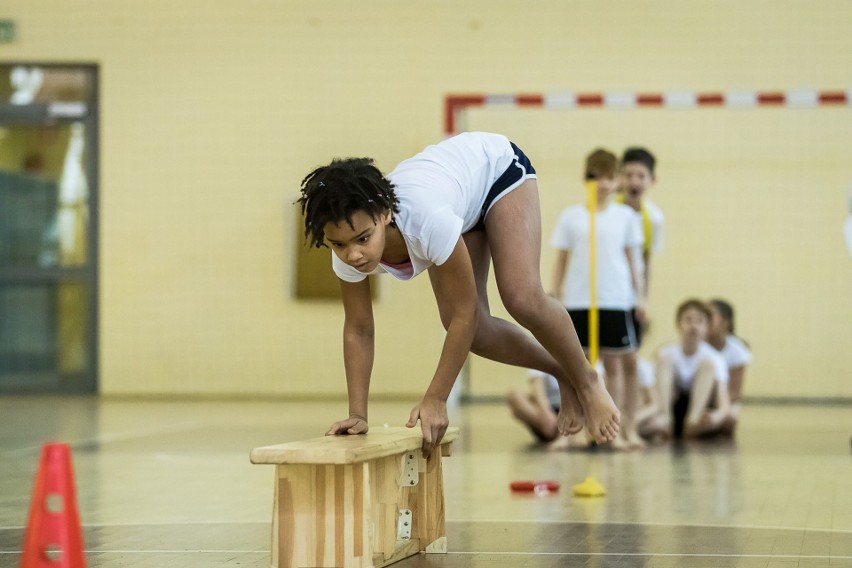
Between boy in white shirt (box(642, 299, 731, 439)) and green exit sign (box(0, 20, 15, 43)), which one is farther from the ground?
green exit sign (box(0, 20, 15, 43))

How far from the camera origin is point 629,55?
10.1 metres

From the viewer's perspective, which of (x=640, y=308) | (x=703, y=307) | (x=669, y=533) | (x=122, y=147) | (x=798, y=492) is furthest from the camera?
(x=122, y=147)

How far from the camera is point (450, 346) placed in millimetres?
3205

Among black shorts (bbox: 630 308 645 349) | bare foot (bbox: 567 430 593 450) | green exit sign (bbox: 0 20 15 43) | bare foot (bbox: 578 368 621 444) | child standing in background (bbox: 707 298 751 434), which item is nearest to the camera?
bare foot (bbox: 578 368 621 444)

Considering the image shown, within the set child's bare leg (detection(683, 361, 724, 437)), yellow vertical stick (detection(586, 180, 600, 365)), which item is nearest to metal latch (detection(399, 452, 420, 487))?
yellow vertical stick (detection(586, 180, 600, 365))

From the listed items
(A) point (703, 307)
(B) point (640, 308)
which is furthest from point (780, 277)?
(B) point (640, 308)

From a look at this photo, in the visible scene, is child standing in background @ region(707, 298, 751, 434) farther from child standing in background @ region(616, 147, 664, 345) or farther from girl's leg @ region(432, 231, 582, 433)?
girl's leg @ region(432, 231, 582, 433)

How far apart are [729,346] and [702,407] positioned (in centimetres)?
65

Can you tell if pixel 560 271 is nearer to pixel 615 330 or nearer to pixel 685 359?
pixel 615 330

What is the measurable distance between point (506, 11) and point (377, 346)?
9.71 feet

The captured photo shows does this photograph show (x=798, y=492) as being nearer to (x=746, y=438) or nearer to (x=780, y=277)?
(x=746, y=438)

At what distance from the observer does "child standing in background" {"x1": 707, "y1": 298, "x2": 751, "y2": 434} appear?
7.47m

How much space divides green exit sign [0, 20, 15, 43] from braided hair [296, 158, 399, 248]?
834cm

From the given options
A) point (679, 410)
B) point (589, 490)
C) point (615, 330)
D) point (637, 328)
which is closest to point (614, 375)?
point (615, 330)
